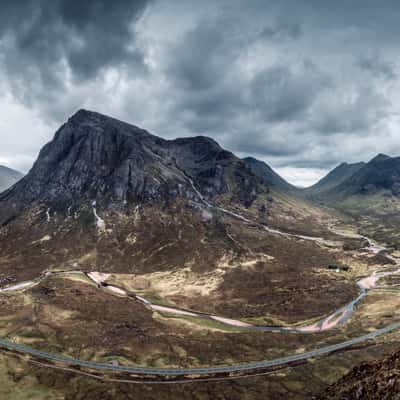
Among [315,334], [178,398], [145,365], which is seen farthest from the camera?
[315,334]

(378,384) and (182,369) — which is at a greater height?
(378,384)

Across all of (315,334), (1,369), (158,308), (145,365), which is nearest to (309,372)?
(315,334)

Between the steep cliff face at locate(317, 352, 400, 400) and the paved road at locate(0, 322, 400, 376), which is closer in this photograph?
the steep cliff face at locate(317, 352, 400, 400)

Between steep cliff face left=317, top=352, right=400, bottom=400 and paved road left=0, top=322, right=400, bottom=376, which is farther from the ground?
steep cliff face left=317, top=352, right=400, bottom=400

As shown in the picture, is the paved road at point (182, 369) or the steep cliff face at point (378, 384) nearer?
the steep cliff face at point (378, 384)

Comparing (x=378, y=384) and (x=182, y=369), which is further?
(x=182, y=369)

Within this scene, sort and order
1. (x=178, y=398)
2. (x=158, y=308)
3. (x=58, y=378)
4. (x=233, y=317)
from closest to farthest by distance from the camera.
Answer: (x=178, y=398) < (x=58, y=378) < (x=233, y=317) < (x=158, y=308)

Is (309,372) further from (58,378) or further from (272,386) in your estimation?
(58,378)

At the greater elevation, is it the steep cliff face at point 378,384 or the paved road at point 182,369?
the steep cliff face at point 378,384

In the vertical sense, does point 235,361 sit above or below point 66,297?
below

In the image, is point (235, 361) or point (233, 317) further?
point (233, 317)

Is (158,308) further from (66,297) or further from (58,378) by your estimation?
(58,378)
